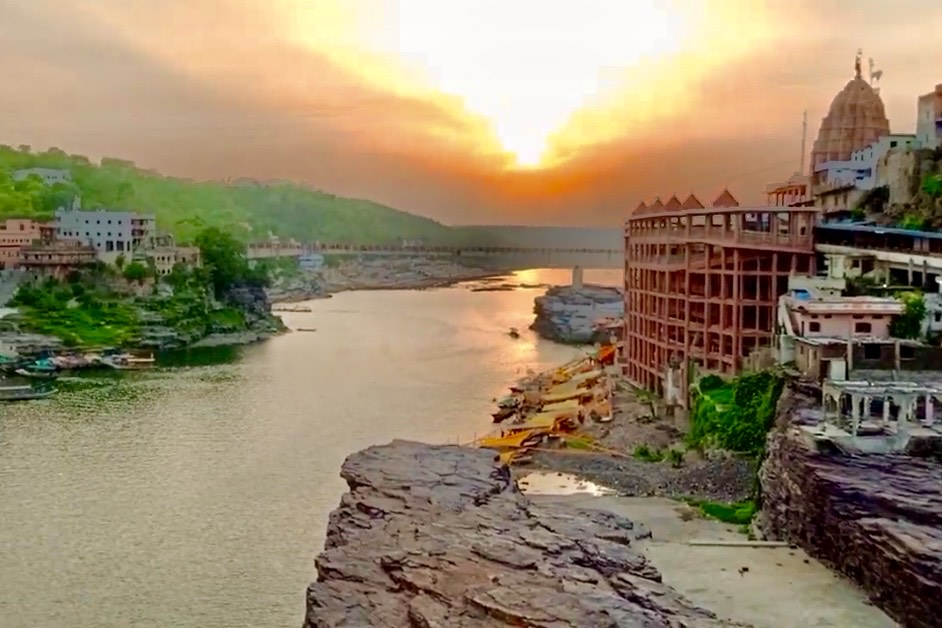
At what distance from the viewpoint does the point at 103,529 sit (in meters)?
27.7

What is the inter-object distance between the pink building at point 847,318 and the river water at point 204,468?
14.4 m

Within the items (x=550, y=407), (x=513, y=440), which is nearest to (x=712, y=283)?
(x=550, y=407)

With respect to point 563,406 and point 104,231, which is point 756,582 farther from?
point 104,231

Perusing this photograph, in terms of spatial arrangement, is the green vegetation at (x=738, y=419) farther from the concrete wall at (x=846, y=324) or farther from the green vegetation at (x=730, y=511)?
the concrete wall at (x=846, y=324)

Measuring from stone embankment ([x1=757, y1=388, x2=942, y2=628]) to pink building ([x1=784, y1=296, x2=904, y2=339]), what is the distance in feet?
16.2

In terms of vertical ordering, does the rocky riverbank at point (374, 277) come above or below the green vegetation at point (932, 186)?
below

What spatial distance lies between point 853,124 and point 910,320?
25929 millimetres

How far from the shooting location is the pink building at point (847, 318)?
27.9 m

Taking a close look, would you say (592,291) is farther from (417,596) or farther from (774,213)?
(417,596)

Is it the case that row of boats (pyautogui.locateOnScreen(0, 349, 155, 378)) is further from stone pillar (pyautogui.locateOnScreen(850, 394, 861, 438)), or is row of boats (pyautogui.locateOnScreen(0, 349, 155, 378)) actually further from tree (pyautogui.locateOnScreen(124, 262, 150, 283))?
stone pillar (pyautogui.locateOnScreen(850, 394, 861, 438))

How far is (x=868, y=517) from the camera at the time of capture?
18734 mm

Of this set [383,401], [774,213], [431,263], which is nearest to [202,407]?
[383,401]

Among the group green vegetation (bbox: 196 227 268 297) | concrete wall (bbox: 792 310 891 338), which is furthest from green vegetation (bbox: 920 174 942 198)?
green vegetation (bbox: 196 227 268 297)

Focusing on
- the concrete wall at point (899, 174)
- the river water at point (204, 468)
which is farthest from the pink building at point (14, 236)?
the concrete wall at point (899, 174)
